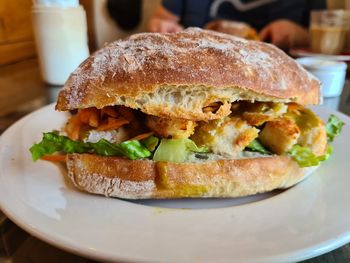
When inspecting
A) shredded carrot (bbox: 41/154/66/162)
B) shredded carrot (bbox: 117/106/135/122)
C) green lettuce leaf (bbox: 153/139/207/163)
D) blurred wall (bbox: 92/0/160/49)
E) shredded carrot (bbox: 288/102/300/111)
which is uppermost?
shredded carrot (bbox: 117/106/135/122)

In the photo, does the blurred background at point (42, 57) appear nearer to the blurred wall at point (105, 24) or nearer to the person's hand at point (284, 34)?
the blurred wall at point (105, 24)

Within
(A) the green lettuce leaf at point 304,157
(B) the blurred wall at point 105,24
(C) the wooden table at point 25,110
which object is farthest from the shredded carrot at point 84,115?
(B) the blurred wall at point 105,24

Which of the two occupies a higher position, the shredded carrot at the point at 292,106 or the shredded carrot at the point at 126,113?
the shredded carrot at the point at 126,113

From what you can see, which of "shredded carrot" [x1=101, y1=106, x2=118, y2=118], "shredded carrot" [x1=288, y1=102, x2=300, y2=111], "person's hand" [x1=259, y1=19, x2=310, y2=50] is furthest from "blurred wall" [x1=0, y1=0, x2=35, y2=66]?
"shredded carrot" [x1=288, y1=102, x2=300, y2=111]

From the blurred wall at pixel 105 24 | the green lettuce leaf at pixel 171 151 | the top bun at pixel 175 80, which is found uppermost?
the top bun at pixel 175 80

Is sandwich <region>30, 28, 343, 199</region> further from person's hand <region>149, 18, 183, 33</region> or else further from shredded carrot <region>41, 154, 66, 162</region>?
person's hand <region>149, 18, 183, 33</region>

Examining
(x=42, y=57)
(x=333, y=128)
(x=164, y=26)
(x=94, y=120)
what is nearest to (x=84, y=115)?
(x=94, y=120)

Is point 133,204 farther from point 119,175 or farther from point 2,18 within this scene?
point 2,18

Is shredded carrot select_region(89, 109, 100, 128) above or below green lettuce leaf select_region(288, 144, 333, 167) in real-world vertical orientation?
above
